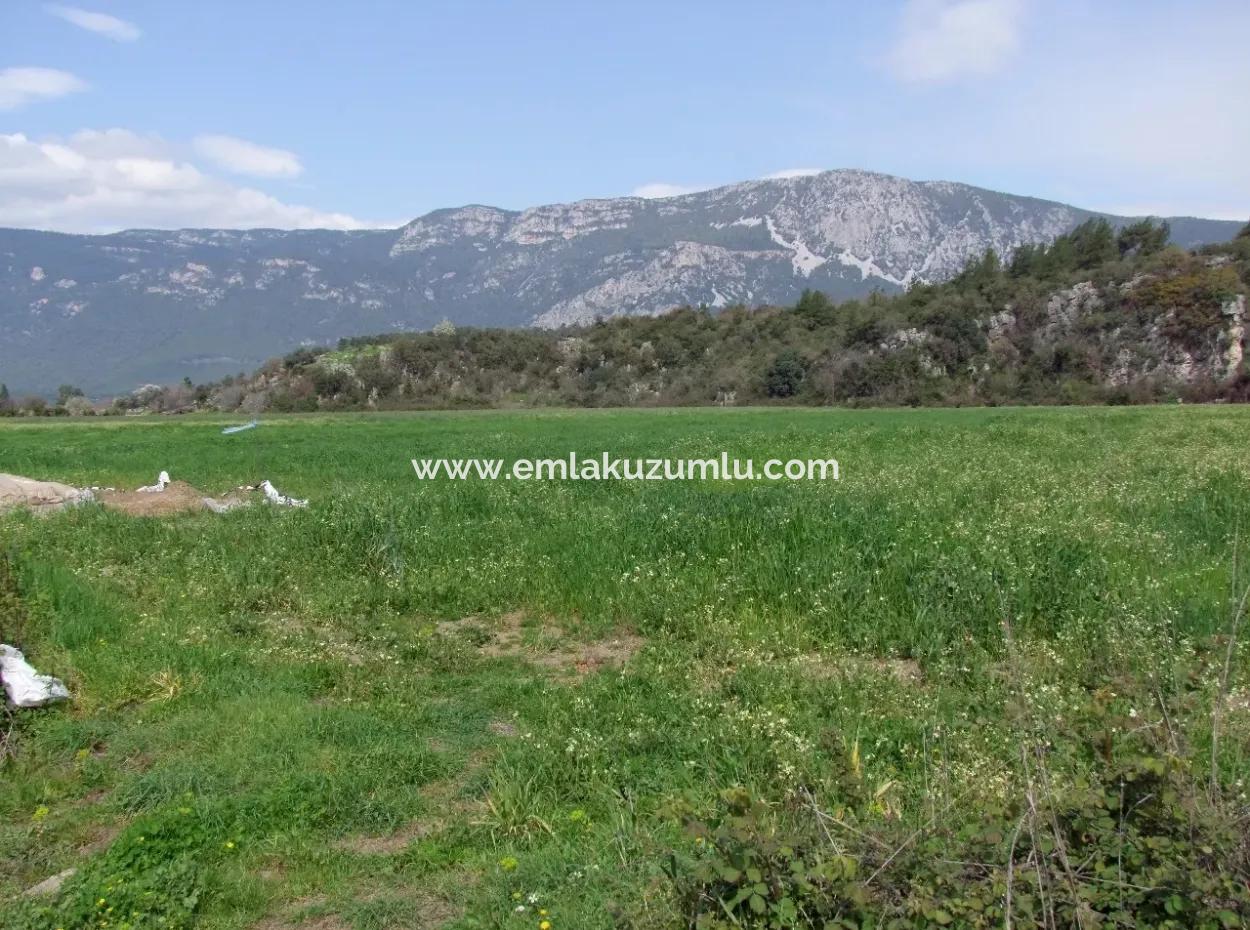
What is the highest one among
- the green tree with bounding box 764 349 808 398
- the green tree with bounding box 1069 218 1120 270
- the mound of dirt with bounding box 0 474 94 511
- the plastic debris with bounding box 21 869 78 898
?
the green tree with bounding box 1069 218 1120 270

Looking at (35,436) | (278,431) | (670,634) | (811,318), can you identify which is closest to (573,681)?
(670,634)

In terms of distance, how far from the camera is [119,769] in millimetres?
6172

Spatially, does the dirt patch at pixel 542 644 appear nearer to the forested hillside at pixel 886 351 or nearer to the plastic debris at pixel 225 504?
the plastic debris at pixel 225 504

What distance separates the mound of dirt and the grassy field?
2356mm

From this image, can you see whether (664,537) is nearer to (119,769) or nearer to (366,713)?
(366,713)

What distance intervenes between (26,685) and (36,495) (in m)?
11.6

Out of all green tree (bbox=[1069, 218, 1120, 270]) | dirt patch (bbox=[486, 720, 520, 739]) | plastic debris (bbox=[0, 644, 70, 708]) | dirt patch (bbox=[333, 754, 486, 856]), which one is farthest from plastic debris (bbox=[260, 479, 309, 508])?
green tree (bbox=[1069, 218, 1120, 270])

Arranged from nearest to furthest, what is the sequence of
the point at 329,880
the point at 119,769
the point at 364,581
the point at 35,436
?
1. the point at 329,880
2. the point at 119,769
3. the point at 364,581
4. the point at 35,436

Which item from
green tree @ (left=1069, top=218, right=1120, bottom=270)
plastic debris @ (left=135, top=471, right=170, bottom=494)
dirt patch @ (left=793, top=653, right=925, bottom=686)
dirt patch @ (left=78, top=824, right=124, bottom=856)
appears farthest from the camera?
green tree @ (left=1069, top=218, right=1120, bottom=270)

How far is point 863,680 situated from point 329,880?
4.17 metres

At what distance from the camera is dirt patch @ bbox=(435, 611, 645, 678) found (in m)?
8.22

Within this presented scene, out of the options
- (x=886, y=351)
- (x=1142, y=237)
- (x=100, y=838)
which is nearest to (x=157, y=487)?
(x=100, y=838)

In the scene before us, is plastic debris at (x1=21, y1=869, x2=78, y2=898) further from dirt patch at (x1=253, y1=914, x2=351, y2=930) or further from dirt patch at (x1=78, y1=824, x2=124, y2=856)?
dirt patch at (x1=253, y1=914, x2=351, y2=930)

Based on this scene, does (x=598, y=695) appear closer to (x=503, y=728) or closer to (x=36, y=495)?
(x=503, y=728)
